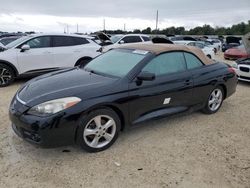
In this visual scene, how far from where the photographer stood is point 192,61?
196 inches

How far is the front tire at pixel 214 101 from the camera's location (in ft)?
17.5

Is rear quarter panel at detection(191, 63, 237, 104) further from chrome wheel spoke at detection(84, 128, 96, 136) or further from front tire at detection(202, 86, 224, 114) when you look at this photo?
chrome wheel spoke at detection(84, 128, 96, 136)

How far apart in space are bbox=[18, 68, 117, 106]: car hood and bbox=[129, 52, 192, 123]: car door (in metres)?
0.49

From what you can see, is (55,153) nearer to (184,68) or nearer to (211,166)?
(211,166)

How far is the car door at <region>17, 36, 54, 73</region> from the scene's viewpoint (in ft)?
25.6

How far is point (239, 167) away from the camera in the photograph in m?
3.49

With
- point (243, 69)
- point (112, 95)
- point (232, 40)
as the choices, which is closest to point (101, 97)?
point (112, 95)

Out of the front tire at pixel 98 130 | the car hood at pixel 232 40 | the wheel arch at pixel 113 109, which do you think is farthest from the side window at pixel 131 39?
the car hood at pixel 232 40

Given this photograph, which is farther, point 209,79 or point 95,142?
point 209,79

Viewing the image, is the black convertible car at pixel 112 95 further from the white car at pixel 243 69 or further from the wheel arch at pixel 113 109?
the white car at pixel 243 69

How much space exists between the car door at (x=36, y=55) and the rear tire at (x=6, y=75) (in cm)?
31

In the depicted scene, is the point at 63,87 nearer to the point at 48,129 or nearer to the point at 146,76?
the point at 48,129

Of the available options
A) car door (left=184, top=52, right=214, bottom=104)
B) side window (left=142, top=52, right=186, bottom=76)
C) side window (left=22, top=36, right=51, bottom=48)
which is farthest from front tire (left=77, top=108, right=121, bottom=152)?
side window (left=22, top=36, right=51, bottom=48)

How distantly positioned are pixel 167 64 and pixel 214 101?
63.0 inches
